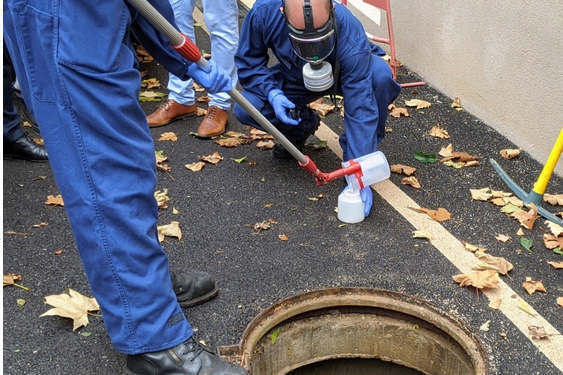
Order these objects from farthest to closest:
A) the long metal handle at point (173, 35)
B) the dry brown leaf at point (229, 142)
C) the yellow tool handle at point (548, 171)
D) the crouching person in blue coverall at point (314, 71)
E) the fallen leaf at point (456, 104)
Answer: the fallen leaf at point (456, 104) < the dry brown leaf at point (229, 142) < the yellow tool handle at point (548, 171) < the crouching person in blue coverall at point (314, 71) < the long metal handle at point (173, 35)

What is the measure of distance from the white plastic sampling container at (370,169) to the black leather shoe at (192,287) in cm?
104

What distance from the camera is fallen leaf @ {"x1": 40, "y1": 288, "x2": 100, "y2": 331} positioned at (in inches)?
125

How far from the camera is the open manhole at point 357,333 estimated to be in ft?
10.4

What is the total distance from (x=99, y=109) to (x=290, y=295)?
4.82 feet

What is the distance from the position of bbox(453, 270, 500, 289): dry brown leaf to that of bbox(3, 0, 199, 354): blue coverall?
60.2 inches

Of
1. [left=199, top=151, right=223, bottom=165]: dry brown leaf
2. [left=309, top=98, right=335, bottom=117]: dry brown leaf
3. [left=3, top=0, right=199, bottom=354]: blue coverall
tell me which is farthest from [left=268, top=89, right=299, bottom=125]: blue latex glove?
[left=3, top=0, right=199, bottom=354]: blue coverall

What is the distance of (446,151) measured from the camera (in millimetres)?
4730

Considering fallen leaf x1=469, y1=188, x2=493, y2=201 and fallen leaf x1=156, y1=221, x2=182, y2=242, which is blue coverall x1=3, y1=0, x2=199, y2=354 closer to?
fallen leaf x1=156, y1=221, x2=182, y2=242

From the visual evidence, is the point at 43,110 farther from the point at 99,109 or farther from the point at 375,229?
the point at 375,229

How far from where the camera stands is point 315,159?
4645mm

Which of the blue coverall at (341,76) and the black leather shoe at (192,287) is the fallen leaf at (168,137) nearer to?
the blue coverall at (341,76)

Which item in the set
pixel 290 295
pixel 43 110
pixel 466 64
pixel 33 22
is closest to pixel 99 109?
pixel 43 110

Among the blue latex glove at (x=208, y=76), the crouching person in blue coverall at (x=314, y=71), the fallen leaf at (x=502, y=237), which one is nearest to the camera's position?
the blue latex glove at (x=208, y=76)

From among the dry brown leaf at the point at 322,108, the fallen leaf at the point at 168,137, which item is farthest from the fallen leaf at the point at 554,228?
the fallen leaf at the point at 168,137
